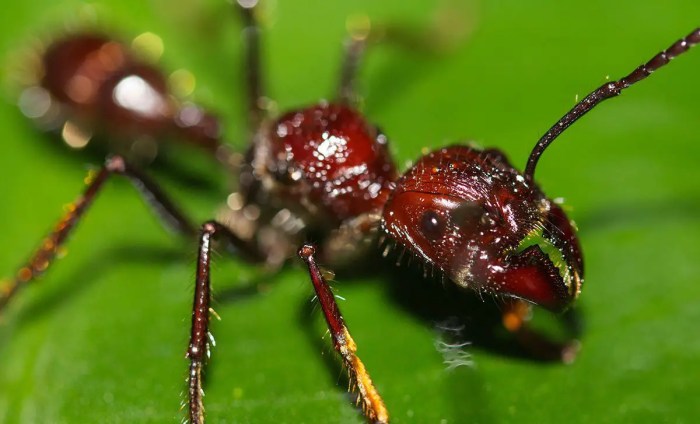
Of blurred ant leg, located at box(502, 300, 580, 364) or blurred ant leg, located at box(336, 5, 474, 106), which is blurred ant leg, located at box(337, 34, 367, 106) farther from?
Result: blurred ant leg, located at box(502, 300, 580, 364)

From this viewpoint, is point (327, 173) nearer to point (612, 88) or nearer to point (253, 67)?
point (253, 67)

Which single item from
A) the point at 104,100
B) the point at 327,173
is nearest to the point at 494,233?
the point at 327,173

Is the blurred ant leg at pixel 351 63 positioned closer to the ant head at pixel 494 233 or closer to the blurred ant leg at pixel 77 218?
the blurred ant leg at pixel 77 218

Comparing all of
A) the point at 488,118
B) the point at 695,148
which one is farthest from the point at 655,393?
the point at 488,118

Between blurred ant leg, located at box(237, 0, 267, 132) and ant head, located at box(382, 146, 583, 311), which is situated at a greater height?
blurred ant leg, located at box(237, 0, 267, 132)

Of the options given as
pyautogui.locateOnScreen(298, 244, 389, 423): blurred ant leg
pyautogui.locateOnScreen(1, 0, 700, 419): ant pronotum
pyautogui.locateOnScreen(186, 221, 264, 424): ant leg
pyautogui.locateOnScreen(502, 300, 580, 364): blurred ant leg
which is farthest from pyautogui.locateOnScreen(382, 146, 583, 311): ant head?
pyautogui.locateOnScreen(186, 221, 264, 424): ant leg

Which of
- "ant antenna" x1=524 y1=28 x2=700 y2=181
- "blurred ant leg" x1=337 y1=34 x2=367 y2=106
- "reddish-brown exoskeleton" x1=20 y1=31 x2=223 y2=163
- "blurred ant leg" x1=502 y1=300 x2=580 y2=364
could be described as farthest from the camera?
"reddish-brown exoskeleton" x1=20 y1=31 x2=223 y2=163

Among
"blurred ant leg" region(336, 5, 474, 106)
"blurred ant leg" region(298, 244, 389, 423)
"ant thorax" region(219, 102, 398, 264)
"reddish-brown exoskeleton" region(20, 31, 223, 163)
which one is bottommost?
"blurred ant leg" region(298, 244, 389, 423)

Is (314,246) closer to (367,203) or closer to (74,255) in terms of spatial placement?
(367,203)
